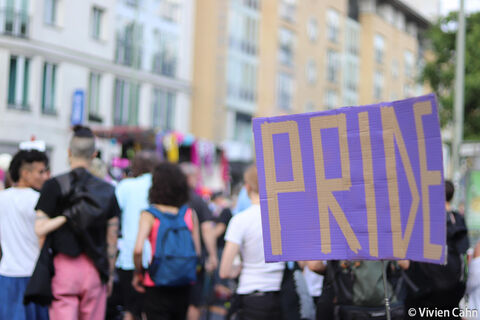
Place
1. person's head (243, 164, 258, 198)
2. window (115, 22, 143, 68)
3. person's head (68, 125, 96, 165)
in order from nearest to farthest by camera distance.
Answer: person's head (68, 125, 96, 165) < person's head (243, 164, 258, 198) < window (115, 22, 143, 68)

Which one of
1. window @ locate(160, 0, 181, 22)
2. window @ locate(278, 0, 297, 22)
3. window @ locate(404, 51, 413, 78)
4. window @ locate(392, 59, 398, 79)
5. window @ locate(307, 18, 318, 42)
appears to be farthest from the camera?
window @ locate(404, 51, 413, 78)

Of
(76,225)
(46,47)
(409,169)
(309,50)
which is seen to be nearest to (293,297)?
(76,225)

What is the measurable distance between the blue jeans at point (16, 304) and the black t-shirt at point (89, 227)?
619mm

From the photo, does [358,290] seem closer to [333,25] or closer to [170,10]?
[170,10]

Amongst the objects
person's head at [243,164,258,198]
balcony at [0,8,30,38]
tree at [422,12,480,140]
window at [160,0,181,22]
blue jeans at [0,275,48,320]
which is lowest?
blue jeans at [0,275,48,320]

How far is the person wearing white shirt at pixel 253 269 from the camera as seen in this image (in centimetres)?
579

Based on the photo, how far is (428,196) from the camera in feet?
12.7

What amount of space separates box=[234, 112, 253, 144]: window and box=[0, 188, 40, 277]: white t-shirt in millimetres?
34715

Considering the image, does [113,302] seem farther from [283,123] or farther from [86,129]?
[283,123]

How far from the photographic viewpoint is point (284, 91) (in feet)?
145

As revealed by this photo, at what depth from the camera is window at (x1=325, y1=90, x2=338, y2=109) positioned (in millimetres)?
49519

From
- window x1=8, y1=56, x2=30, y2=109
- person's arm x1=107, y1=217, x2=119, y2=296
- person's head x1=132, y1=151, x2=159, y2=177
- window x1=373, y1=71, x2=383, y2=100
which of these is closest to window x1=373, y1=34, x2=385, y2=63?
window x1=373, y1=71, x2=383, y2=100

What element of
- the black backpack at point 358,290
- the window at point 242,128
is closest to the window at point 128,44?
the window at point 242,128

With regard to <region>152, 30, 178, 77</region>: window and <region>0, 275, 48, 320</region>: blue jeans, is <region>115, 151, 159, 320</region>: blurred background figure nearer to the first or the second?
<region>0, 275, 48, 320</region>: blue jeans
